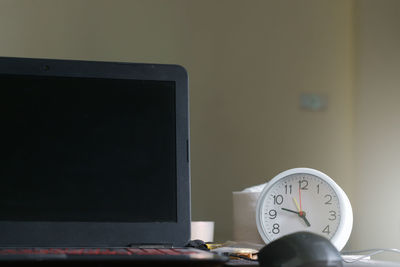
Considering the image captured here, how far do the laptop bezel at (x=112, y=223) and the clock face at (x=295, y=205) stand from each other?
223 mm

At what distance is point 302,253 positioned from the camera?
2.33 feet

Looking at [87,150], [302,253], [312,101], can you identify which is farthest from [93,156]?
[312,101]

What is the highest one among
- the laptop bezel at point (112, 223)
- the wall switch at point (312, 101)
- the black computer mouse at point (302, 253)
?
the wall switch at point (312, 101)

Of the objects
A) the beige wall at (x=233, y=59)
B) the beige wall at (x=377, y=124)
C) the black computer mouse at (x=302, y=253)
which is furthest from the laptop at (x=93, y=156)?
the beige wall at (x=377, y=124)

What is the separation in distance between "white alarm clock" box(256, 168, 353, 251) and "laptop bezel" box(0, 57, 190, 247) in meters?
0.22

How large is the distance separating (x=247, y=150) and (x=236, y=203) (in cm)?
69

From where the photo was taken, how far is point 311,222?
1.06 metres

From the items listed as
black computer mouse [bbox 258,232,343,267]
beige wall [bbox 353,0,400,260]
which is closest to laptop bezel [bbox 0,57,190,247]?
black computer mouse [bbox 258,232,343,267]

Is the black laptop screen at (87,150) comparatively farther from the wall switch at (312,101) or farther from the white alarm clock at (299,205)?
the wall switch at (312,101)

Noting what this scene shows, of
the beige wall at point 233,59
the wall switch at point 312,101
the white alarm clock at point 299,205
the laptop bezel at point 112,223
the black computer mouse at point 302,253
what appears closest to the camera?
the black computer mouse at point 302,253

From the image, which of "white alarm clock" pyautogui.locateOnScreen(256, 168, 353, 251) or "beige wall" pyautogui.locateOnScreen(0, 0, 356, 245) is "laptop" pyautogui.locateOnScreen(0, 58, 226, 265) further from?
"beige wall" pyautogui.locateOnScreen(0, 0, 356, 245)

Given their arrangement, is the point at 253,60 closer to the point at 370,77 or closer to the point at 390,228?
the point at 370,77

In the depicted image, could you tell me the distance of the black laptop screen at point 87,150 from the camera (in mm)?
889

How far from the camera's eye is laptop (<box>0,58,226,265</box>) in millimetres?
877
